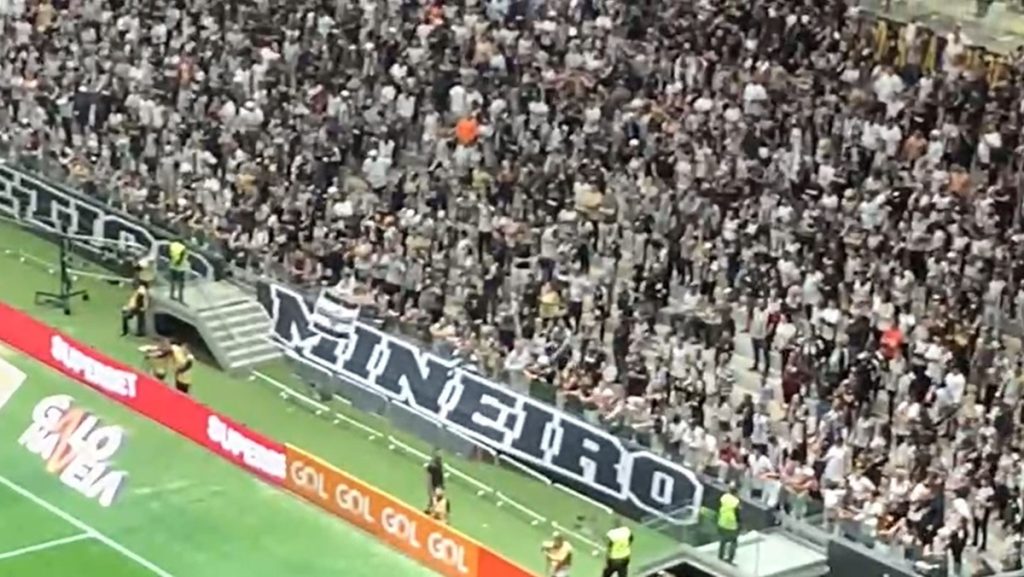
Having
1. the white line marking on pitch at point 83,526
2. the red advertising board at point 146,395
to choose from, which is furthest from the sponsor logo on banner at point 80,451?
the red advertising board at point 146,395

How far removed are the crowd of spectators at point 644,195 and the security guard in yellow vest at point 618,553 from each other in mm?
2142

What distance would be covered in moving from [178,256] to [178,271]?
1.11ft

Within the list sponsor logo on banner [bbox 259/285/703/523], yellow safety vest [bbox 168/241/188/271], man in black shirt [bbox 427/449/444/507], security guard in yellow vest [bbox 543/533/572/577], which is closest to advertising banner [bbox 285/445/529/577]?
man in black shirt [bbox 427/449/444/507]

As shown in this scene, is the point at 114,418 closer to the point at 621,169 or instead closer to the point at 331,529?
the point at 331,529

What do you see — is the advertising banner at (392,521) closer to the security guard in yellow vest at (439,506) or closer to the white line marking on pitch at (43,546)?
the security guard in yellow vest at (439,506)

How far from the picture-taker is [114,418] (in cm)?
3731

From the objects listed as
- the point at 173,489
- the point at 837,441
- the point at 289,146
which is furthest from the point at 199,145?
the point at 837,441

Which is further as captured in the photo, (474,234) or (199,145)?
(199,145)

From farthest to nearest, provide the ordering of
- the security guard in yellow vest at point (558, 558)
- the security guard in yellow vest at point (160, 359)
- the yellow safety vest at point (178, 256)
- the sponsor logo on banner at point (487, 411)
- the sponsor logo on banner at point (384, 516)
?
the yellow safety vest at point (178, 256) → the security guard in yellow vest at point (160, 359) → the sponsor logo on banner at point (487, 411) → the sponsor logo on banner at point (384, 516) → the security guard in yellow vest at point (558, 558)

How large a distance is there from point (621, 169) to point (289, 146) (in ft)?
21.8

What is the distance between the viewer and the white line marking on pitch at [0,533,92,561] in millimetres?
33156

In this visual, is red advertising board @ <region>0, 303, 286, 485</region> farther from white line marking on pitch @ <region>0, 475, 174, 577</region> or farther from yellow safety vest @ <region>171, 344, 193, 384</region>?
white line marking on pitch @ <region>0, 475, 174, 577</region>

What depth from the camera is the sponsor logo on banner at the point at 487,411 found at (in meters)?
32.9

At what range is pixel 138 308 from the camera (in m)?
40.2
